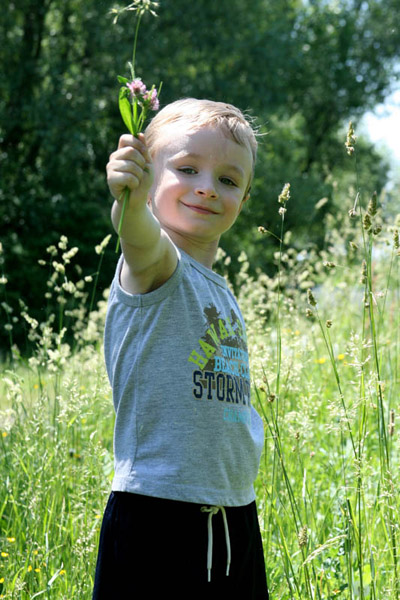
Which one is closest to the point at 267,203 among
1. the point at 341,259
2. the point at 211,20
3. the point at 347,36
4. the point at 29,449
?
the point at 211,20

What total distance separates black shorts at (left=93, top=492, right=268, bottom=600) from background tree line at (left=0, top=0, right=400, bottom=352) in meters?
8.80

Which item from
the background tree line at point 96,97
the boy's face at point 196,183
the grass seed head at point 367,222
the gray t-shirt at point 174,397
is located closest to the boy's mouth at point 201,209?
the boy's face at point 196,183

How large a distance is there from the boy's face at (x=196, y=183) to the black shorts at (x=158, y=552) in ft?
1.92

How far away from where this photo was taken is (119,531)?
57.8 inches

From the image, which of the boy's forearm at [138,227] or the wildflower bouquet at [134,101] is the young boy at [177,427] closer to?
the boy's forearm at [138,227]

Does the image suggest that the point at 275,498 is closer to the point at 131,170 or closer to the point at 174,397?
the point at 174,397

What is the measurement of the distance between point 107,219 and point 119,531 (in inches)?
510

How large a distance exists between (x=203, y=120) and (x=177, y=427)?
69cm

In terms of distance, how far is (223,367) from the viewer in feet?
5.06

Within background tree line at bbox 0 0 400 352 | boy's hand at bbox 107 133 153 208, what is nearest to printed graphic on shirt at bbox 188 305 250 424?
boy's hand at bbox 107 133 153 208

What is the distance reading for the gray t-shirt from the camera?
1.44 metres

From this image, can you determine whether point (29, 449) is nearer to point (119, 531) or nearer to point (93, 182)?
point (119, 531)

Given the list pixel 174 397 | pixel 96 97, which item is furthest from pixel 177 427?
pixel 96 97

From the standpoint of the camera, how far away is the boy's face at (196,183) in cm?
160
